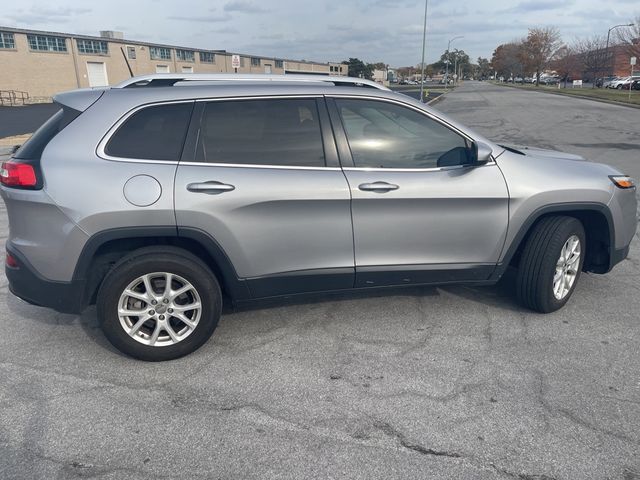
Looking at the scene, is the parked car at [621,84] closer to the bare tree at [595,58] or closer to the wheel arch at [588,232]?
the bare tree at [595,58]

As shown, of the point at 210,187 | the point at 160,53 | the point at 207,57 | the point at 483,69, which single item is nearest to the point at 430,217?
the point at 210,187

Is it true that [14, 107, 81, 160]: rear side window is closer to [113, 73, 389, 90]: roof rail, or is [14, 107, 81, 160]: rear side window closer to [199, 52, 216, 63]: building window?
[113, 73, 389, 90]: roof rail

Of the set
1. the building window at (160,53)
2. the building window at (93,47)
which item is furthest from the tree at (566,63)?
the building window at (93,47)

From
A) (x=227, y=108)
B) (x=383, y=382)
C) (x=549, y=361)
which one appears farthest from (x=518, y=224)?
(x=227, y=108)

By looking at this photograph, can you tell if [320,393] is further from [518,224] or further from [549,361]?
[518,224]

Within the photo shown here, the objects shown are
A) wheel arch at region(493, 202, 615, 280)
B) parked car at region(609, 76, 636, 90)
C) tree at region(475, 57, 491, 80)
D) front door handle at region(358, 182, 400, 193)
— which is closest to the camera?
front door handle at region(358, 182, 400, 193)

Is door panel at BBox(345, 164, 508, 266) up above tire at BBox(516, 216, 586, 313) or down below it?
above

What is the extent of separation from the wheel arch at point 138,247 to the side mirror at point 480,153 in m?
1.82

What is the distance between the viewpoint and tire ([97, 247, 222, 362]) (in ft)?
10.4

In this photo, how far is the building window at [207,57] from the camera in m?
60.7

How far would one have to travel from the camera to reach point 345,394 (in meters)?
2.96

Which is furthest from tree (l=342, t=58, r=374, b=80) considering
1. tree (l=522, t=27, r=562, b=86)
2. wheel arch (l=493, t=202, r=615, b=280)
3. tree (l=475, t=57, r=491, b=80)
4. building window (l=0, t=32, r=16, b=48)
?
wheel arch (l=493, t=202, r=615, b=280)

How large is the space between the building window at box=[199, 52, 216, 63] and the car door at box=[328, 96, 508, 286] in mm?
62432

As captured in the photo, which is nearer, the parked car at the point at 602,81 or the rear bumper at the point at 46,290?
the rear bumper at the point at 46,290
